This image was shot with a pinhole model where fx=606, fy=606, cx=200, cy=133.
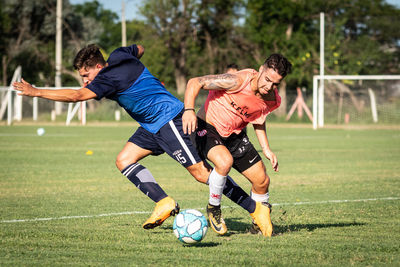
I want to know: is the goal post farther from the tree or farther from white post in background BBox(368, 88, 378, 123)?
the tree

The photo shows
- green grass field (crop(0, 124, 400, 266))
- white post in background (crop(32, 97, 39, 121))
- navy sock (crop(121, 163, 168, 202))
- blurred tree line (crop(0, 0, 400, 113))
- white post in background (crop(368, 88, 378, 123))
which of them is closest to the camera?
green grass field (crop(0, 124, 400, 266))

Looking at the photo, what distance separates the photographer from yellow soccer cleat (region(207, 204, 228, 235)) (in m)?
6.05

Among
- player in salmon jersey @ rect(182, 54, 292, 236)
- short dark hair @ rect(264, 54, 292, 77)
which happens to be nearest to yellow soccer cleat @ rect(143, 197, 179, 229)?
player in salmon jersey @ rect(182, 54, 292, 236)

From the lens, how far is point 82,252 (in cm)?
526

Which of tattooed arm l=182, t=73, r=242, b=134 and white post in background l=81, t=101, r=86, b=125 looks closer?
tattooed arm l=182, t=73, r=242, b=134

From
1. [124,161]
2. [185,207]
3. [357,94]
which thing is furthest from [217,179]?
[357,94]

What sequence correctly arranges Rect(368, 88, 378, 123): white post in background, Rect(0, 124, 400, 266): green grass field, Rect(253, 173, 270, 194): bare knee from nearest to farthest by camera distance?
1. Rect(0, 124, 400, 266): green grass field
2. Rect(253, 173, 270, 194): bare knee
3. Rect(368, 88, 378, 123): white post in background

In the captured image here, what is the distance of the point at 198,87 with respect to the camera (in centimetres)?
593

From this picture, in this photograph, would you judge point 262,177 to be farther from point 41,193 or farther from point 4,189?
point 4,189

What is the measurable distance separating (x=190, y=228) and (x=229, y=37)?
156 feet

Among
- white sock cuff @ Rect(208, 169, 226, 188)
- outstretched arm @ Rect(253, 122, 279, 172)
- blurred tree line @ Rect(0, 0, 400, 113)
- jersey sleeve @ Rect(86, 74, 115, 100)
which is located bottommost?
white sock cuff @ Rect(208, 169, 226, 188)

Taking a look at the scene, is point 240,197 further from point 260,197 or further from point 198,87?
point 198,87

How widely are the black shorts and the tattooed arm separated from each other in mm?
387

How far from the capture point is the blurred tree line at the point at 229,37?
48156 millimetres
